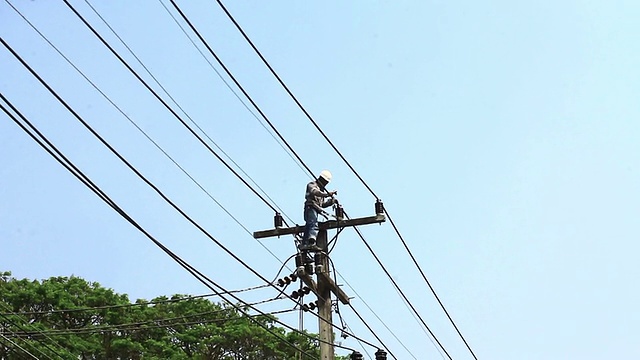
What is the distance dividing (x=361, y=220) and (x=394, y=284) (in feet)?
7.51

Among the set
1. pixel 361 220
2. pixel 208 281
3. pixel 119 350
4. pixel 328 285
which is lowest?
pixel 208 281

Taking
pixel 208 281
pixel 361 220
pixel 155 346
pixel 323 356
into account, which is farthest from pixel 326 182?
pixel 155 346

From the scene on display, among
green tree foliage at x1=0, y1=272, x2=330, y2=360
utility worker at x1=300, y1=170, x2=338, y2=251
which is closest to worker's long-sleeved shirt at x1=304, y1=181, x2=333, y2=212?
utility worker at x1=300, y1=170, x2=338, y2=251

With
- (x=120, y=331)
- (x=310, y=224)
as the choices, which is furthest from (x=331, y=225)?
(x=120, y=331)

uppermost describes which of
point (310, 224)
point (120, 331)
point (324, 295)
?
point (120, 331)

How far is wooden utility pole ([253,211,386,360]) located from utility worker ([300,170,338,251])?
140 millimetres

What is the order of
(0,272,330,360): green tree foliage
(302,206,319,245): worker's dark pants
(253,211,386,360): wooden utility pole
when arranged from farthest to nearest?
(0,272,330,360): green tree foliage
(302,206,319,245): worker's dark pants
(253,211,386,360): wooden utility pole

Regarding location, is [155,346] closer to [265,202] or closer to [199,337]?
[199,337]

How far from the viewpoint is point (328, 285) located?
50.9 feet

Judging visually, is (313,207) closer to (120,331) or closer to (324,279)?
(324,279)

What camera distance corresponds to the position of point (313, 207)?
1542 centimetres

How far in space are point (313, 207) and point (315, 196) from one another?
0.60ft

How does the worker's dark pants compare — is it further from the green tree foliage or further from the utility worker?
the green tree foliage

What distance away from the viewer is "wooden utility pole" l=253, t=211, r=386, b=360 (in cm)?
1507
